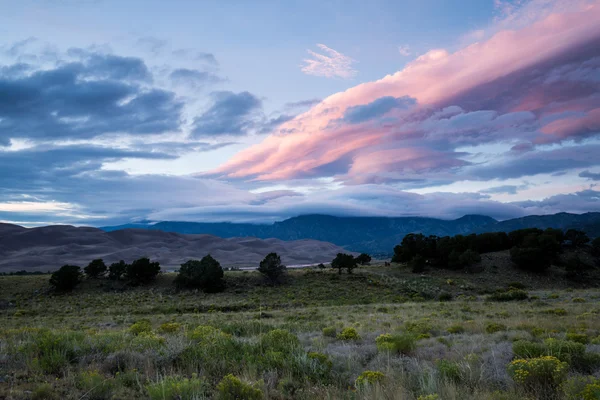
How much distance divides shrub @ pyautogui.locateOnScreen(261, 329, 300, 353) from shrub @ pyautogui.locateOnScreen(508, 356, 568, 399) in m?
4.57

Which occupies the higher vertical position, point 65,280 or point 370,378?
point 370,378

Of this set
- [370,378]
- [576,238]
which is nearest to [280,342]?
[370,378]

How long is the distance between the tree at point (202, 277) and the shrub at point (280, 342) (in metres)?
45.5

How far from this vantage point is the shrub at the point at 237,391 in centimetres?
526

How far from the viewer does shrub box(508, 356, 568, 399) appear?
5.54 metres

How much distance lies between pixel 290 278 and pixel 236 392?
54.8 metres

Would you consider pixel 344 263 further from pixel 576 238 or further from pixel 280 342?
pixel 280 342

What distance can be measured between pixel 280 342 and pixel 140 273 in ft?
187

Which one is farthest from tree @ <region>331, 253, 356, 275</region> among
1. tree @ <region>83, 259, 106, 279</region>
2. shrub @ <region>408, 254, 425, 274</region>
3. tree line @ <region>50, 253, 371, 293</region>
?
tree @ <region>83, 259, 106, 279</region>

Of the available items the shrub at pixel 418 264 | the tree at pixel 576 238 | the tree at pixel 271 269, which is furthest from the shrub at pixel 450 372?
the tree at pixel 576 238

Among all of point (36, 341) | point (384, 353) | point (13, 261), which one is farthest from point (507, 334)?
point (13, 261)

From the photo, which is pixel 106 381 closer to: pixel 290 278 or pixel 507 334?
pixel 507 334

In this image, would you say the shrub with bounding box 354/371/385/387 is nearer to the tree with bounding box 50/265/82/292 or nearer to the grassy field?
the grassy field

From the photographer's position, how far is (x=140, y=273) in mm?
58281
